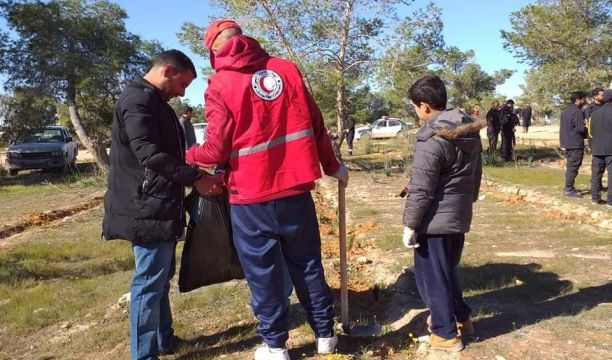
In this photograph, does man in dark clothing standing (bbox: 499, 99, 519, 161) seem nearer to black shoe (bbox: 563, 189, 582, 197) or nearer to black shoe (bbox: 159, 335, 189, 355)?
black shoe (bbox: 563, 189, 582, 197)

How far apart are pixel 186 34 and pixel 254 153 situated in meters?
13.9

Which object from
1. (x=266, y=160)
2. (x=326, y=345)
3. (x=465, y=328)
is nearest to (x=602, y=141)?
(x=465, y=328)

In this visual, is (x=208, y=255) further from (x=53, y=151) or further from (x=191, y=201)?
(x=53, y=151)

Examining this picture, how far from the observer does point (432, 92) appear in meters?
3.11

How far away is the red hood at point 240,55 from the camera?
106 inches

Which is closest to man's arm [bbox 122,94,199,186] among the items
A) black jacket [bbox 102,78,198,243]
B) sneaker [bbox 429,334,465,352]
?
black jacket [bbox 102,78,198,243]

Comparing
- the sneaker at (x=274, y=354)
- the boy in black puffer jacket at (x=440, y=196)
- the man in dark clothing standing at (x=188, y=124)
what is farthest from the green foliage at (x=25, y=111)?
the boy in black puffer jacket at (x=440, y=196)

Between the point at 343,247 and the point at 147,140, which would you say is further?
the point at 343,247

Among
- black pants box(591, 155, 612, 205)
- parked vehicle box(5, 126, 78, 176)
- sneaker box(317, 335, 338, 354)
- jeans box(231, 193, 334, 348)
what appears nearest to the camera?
jeans box(231, 193, 334, 348)

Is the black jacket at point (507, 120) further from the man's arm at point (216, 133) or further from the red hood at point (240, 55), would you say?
the man's arm at point (216, 133)

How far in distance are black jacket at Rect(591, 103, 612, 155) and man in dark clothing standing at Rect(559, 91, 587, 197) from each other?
0.68m

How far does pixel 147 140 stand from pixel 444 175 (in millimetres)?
1635

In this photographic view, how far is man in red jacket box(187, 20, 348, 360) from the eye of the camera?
2707 mm

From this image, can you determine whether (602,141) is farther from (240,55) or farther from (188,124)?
(240,55)
